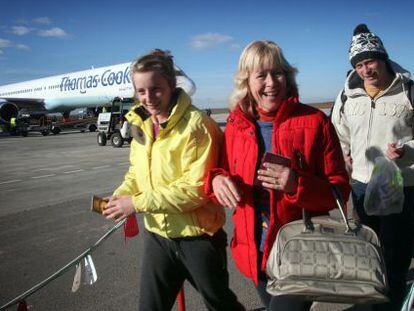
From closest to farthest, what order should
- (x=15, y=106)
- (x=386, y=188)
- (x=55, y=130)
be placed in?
(x=386, y=188)
(x=55, y=130)
(x=15, y=106)

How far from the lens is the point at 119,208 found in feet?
6.48

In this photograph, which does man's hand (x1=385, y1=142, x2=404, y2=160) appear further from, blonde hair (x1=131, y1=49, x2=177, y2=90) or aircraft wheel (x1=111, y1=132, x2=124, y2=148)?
aircraft wheel (x1=111, y1=132, x2=124, y2=148)

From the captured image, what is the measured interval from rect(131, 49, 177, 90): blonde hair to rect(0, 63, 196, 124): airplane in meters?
17.0

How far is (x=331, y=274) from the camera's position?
144cm

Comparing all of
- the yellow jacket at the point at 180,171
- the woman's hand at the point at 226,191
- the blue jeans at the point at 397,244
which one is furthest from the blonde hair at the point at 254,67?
the blue jeans at the point at 397,244

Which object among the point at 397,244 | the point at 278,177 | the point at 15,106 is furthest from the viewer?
the point at 15,106

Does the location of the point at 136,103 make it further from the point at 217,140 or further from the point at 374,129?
the point at 374,129

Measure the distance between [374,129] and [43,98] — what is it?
1313 inches

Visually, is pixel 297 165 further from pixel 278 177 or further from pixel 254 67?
pixel 254 67

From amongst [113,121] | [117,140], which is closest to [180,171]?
[117,140]

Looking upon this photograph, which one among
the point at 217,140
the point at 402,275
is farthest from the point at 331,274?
the point at 402,275

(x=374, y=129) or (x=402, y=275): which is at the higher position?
(x=374, y=129)

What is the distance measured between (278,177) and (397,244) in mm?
1348

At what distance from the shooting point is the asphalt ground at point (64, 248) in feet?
10.7
